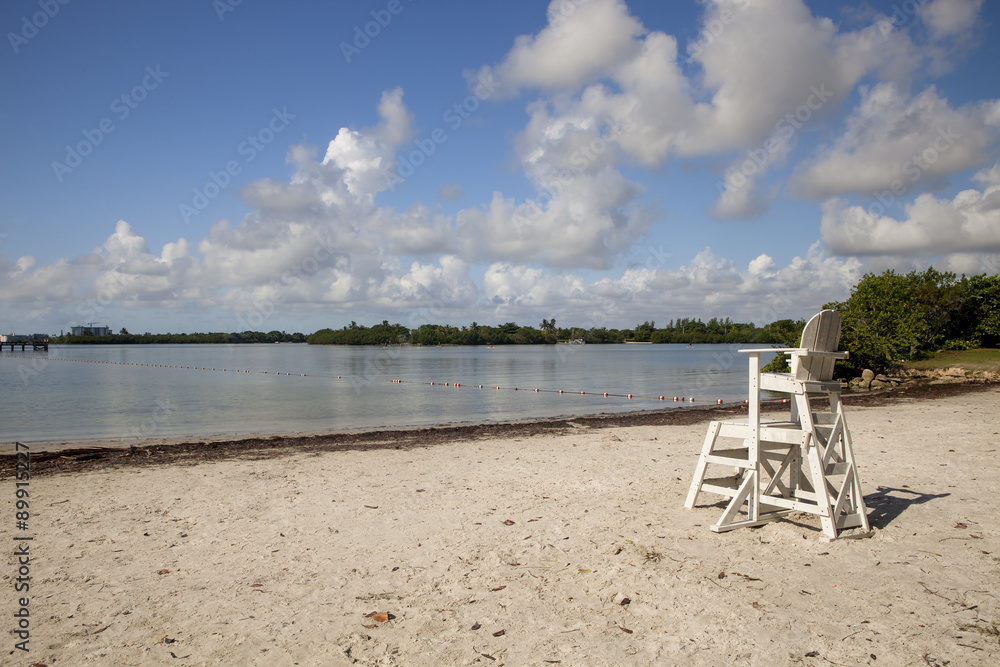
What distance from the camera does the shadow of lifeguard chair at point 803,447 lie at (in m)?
5.27

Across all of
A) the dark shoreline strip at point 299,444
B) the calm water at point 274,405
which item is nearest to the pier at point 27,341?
the calm water at point 274,405

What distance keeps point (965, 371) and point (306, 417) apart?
30080 millimetres

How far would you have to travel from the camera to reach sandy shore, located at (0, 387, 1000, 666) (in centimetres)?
366

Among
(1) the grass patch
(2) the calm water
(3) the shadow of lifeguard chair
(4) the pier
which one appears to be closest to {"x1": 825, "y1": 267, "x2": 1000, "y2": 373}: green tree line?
(1) the grass patch

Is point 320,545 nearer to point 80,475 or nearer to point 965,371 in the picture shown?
point 80,475

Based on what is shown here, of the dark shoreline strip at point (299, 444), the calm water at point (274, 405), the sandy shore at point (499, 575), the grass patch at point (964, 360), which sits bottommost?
the calm water at point (274, 405)

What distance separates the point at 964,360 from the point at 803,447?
31799 mm

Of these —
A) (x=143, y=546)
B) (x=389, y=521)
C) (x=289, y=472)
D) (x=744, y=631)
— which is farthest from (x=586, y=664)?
(x=289, y=472)

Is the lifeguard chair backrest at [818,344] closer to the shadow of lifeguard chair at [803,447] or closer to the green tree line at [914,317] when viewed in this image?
the shadow of lifeguard chair at [803,447]

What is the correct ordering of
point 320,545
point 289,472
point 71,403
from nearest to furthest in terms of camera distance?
point 320,545 → point 289,472 → point 71,403

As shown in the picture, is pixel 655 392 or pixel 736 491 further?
pixel 655 392

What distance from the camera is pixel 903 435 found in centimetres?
1158

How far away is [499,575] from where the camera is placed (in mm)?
4797

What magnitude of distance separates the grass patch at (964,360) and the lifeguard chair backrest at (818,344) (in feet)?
97.1
